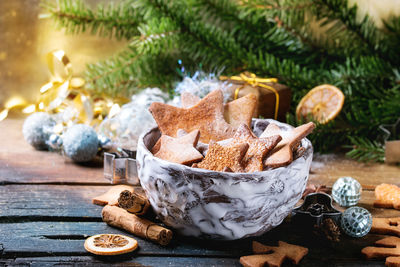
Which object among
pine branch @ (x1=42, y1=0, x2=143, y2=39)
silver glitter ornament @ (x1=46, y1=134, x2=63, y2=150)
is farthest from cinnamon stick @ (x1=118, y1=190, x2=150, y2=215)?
pine branch @ (x1=42, y1=0, x2=143, y2=39)

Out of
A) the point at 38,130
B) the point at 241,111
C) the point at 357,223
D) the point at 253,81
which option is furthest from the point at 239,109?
the point at 38,130

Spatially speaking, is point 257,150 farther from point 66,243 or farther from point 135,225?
point 66,243

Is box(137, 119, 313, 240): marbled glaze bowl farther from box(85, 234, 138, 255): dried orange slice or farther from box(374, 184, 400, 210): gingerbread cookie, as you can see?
box(374, 184, 400, 210): gingerbread cookie

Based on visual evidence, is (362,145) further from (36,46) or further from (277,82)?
(36,46)

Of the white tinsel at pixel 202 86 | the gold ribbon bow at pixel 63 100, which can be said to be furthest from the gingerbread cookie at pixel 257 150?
the gold ribbon bow at pixel 63 100

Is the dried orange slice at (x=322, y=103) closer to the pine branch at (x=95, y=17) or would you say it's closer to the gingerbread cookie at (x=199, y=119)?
the gingerbread cookie at (x=199, y=119)

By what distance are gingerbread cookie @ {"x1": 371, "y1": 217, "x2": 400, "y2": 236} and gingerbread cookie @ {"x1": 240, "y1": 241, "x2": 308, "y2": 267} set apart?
0.64ft

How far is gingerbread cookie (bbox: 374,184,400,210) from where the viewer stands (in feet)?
3.50

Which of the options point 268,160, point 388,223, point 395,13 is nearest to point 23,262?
point 268,160

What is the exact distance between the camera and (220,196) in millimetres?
792

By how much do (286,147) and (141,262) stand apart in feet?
1.10

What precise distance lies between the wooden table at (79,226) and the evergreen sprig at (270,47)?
0.20 meters

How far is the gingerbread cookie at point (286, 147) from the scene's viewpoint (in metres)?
0.83

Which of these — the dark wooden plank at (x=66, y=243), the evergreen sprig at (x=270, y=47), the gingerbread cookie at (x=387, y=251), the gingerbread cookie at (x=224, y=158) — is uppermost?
the evergreen sprig at (x=270, y=47)
